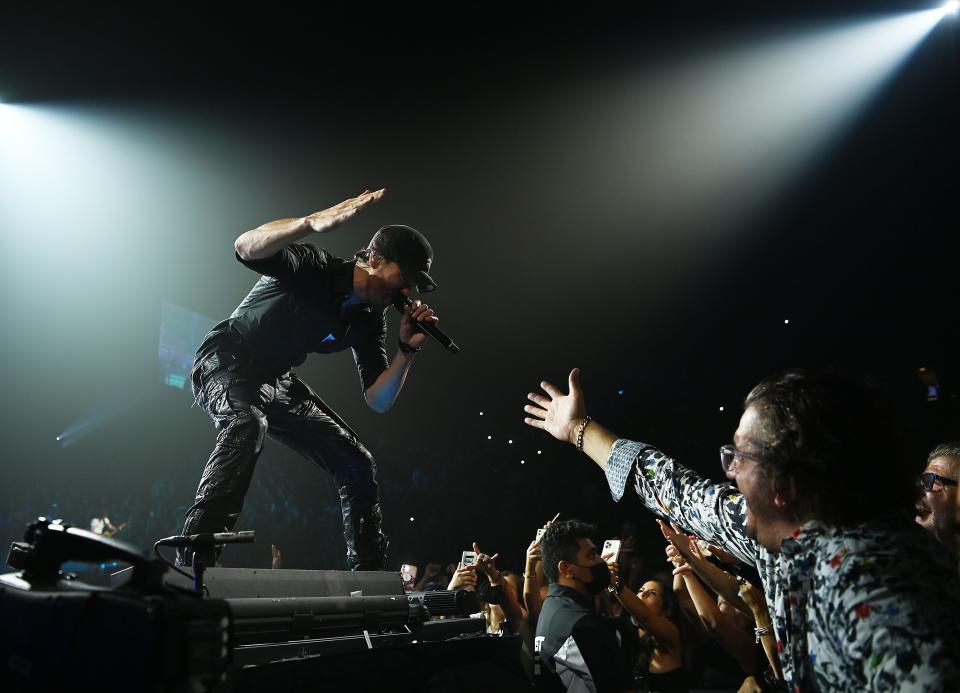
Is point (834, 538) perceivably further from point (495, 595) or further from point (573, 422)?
point (495, 595)

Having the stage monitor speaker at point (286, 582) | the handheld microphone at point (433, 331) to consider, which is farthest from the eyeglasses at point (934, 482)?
the stage monitor speaker at point (286, 582)

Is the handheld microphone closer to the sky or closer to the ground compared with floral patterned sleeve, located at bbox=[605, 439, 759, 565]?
closer to the sky

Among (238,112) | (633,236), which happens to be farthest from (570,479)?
(238,112)

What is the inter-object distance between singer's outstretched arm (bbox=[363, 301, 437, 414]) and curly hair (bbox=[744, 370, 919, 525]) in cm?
251

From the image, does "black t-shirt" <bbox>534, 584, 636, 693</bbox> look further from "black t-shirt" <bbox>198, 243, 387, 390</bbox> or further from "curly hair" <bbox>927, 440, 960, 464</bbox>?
"black t-shirt" <bbox>198, 243, 387, 390</bbox>

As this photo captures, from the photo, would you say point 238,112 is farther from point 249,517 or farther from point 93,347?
point 249,517

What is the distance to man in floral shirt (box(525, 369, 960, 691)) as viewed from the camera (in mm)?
1035

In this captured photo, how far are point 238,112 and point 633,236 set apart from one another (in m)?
5.03

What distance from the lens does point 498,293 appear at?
26.7ft

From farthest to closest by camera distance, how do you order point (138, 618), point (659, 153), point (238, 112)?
1. point (659, 153)
2. point (238, 112)
3. point (138, 618)

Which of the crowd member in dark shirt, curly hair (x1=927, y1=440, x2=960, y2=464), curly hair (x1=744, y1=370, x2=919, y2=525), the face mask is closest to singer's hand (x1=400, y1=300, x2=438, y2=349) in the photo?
the crowd member in dark shirt

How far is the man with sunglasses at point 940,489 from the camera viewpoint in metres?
2.67

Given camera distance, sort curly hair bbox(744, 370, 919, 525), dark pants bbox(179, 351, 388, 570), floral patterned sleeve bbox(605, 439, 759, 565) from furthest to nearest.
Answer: dark pants bbox(179, 351, 388, 570), floral patterned sleeve bbox(605, 439, 759, 565), curly hair bbox(744, 370, 919, 525)

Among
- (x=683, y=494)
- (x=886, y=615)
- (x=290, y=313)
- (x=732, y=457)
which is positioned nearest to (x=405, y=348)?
(x=290, y=313)
